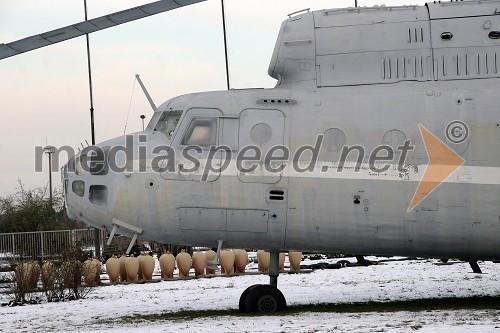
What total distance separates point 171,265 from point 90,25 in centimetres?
837

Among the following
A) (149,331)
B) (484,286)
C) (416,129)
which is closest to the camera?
(149,331)

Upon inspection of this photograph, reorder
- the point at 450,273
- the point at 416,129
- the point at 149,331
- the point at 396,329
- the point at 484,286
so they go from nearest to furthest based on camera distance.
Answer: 1. the point at 396,329
2. the point at 149,331
3. the point at 416,129
4. the point at 484,286
5. the point at 450,273

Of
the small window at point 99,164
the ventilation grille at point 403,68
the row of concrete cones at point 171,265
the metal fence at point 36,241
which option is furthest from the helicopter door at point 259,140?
the metal fence at point 36,241

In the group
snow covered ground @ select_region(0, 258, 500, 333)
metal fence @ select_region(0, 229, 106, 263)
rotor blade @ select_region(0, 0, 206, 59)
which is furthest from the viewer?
metal fence @ select_region(0, 229, 106, 263)

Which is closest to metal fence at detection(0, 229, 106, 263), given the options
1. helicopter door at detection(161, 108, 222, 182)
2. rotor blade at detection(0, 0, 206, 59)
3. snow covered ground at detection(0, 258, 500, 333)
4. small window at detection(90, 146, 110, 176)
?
snow covered ground at detection(0, 258, 500, 333)

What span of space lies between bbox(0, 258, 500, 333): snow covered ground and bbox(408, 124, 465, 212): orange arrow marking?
2213mm

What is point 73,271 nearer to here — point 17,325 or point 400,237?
point 17,325

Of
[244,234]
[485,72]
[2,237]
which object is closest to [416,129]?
[485,72]

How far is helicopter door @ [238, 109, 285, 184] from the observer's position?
14461 millimetres

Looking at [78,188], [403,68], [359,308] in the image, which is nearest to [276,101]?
[403,68]

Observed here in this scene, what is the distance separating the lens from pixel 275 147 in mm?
14531

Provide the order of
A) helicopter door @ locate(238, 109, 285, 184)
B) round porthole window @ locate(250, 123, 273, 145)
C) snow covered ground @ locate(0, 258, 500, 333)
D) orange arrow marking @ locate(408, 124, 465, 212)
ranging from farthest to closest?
round porthole window @ locate(250, 123, 273, 145) → helicopter door @ locate(238, 109, 285, 184) → orange arrow marking @ locate(408, 124, 465, 212) → snow covered ground @ locate(0, 258, 500, 333)

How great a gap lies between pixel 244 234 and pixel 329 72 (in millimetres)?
3486

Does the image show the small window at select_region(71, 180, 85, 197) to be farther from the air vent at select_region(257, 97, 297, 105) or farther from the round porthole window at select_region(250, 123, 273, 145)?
the air vent at select_region(257, 97, 297, 105)
